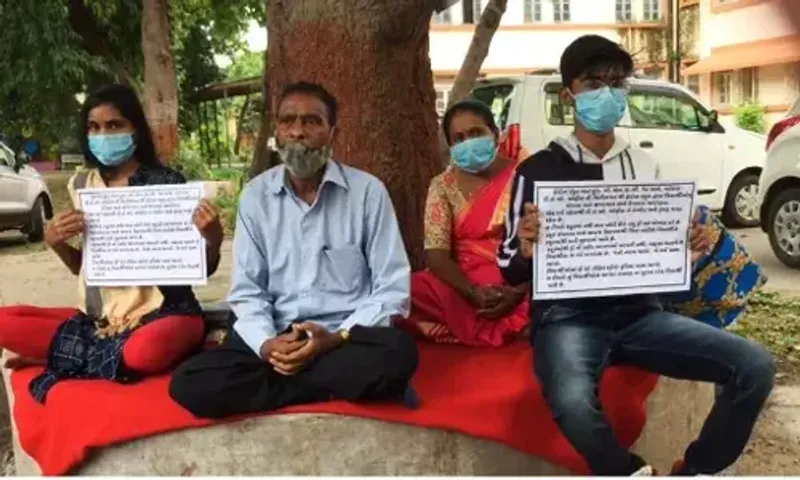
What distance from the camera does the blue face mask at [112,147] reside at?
10.9 feet

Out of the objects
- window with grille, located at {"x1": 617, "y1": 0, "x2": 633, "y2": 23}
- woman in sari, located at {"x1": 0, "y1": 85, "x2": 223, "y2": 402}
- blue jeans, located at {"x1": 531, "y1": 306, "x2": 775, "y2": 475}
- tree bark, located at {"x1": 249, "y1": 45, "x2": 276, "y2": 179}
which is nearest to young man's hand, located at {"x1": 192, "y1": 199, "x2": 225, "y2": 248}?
woman in sari, located at {"x1": 0, "y1": 85, "x2": 223, "y2": 402}

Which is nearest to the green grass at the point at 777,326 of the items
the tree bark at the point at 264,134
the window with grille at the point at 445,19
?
the tree bark at the point at 264,134

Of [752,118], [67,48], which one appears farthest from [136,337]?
[752,118]

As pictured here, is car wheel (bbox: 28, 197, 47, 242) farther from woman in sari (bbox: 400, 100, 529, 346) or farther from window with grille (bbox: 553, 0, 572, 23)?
window with grille (bbox: 553, 0, 572, 23)

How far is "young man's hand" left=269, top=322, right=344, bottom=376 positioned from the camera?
9.29 ft

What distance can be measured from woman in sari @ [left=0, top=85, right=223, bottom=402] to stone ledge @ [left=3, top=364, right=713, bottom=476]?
35 centimetres

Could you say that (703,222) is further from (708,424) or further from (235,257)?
(235,257)

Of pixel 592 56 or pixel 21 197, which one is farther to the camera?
pixel 21 197

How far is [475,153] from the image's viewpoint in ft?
11.7

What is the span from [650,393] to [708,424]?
525mm

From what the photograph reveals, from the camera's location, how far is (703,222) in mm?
3074

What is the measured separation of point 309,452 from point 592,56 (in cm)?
149

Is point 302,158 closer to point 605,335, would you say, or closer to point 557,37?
point 605,335

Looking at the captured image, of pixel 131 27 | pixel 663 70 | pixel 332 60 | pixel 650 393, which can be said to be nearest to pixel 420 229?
pixel 332 60
